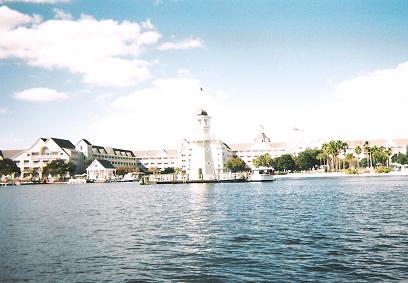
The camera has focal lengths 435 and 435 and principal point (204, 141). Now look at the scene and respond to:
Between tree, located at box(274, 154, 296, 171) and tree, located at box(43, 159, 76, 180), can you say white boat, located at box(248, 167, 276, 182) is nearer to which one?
tree, located at box(274, 154, 296, 171)

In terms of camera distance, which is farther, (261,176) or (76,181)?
(76,181)

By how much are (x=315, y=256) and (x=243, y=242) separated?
16.8ft

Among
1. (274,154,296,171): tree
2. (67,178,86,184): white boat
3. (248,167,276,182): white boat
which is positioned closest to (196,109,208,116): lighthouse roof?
(248,167,276,182): white boat

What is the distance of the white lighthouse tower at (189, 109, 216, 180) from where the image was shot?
117562 millimetres

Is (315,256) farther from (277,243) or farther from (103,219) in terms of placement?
(103,219)

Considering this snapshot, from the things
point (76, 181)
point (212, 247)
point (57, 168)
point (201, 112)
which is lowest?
point (212, 247)

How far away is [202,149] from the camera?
387 feet

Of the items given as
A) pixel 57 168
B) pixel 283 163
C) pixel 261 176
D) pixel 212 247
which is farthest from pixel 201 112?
pixel 212 247

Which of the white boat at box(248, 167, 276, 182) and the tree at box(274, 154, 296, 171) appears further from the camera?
the tree at box(274, 154, 296, 171)

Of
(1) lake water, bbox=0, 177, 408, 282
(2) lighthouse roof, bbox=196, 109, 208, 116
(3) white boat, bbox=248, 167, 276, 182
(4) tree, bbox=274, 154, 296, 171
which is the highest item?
(2) lighthouse roof, bbox=196, 109, 208, 116

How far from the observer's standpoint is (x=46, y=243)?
25.8 m

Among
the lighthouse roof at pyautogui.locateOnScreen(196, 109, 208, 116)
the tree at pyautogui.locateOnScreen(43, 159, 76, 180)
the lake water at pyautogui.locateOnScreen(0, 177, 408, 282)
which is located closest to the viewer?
the lake water at pyautogui.locateOnScreen(0, 177, 408, 282)

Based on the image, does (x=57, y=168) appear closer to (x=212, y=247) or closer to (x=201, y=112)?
(x=201, y=112)

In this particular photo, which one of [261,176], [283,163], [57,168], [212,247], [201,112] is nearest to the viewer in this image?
[212,247]
